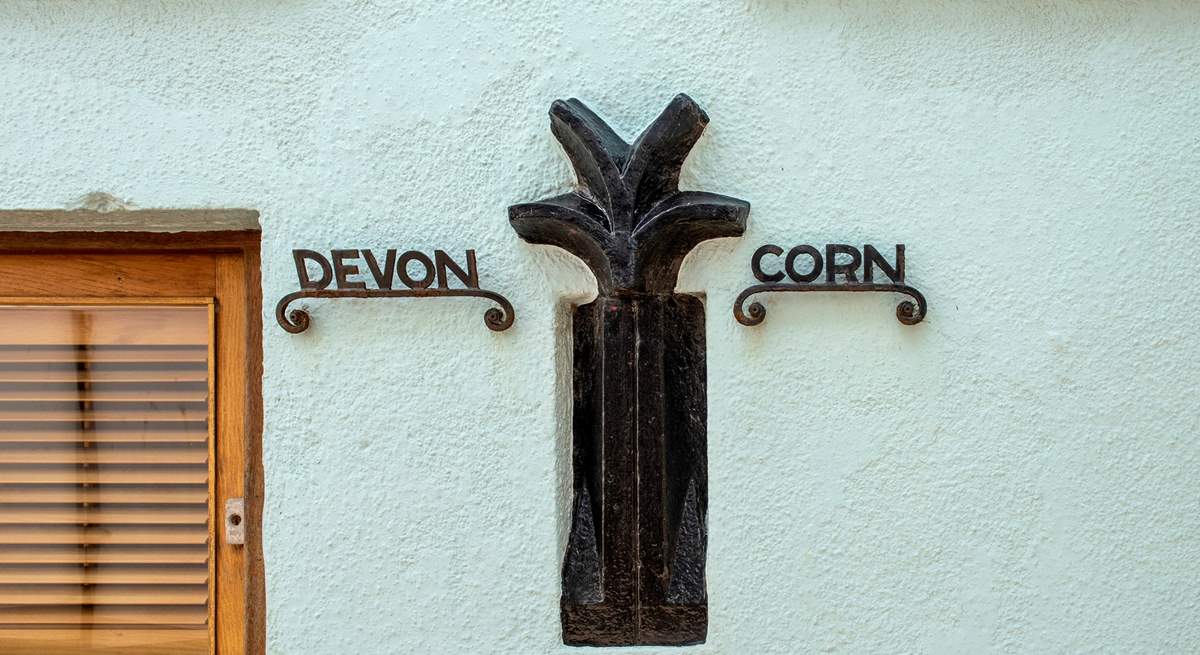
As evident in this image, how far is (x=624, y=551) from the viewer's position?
5.51 ft

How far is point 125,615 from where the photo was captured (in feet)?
6.07

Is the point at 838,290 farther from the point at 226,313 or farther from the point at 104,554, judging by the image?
the point at 104,554

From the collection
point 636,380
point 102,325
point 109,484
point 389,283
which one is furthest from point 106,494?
point 636,380

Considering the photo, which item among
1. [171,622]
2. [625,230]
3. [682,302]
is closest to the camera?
[625,230]

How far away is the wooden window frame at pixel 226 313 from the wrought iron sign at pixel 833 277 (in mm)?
1018

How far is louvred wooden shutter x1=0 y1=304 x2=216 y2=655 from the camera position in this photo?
1.85 metres

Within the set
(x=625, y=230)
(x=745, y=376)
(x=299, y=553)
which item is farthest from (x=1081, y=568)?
(x=299, y=553)

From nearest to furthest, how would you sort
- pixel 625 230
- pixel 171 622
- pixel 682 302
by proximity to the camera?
pixel 625 230
pixel 682 302
pixel 171 622

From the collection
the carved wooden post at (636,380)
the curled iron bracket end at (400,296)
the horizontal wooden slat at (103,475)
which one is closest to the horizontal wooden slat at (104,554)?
the horizontal wooden slat at (103,475)

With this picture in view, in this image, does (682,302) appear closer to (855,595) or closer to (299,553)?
(855,595)

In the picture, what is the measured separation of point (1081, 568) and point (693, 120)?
45.7 inches

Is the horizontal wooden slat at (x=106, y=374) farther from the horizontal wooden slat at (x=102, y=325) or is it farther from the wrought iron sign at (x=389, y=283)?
the wrought iron sign at (x=389, y=283)

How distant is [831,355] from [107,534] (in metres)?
1.58

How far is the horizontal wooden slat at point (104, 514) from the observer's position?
73.0 inches
